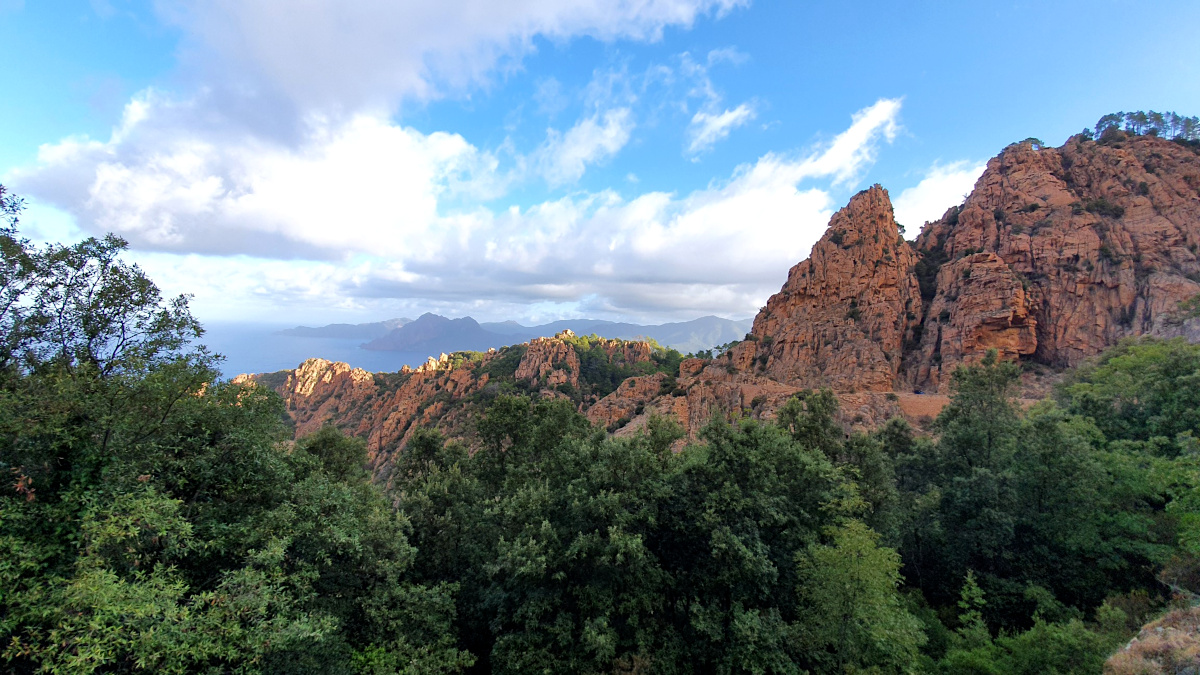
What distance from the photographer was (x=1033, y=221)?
56188 millimetres

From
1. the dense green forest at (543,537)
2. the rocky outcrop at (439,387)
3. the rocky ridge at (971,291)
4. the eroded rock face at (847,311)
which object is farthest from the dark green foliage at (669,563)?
the rocky outcrop at (439,387)

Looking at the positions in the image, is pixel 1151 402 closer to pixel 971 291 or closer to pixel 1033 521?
pixel 1033 521

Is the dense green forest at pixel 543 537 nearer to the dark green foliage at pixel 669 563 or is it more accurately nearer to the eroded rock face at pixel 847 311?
the dark green foliage at pixel 669 563

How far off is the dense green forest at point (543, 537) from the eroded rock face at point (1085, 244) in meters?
33.9

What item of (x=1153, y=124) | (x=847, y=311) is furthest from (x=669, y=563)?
(x=1153, y=124)

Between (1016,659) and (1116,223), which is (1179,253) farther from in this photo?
(1016,659)

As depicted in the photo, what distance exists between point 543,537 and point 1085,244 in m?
73.5

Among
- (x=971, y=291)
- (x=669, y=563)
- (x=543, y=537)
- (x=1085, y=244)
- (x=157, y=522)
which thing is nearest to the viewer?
(x=157, y=522)

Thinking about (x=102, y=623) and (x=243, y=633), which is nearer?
(x=102, y=623)

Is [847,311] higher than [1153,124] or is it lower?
lower

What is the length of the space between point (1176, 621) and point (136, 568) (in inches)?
940

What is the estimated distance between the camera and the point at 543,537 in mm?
14117

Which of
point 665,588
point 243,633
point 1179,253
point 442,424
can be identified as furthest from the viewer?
point 442,424

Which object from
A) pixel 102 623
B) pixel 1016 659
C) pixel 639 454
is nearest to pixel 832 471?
pixel 1016 659
